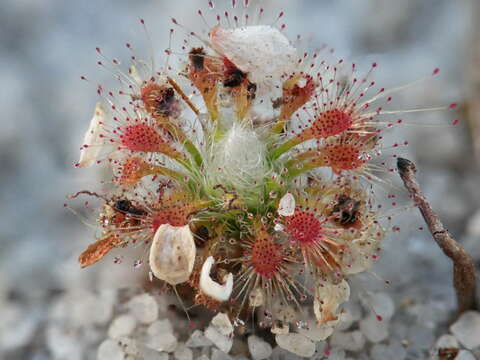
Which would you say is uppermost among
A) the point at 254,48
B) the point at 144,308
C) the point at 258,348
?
the point at 254,48

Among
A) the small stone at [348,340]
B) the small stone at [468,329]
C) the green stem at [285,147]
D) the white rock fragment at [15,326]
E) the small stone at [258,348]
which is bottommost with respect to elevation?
the white rock fragment at [15,326]

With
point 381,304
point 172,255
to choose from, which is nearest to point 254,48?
point 172,255

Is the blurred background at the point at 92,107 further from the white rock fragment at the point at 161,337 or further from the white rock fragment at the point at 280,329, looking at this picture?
the white rock fragment at the point at 280,329

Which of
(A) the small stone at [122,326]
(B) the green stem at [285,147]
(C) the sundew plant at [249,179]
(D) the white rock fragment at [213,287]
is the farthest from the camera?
(A) the small stone at [122,326]

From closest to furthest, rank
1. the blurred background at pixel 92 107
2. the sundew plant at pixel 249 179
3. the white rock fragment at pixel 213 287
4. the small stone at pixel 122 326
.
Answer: the white rock fragment at pixel 213 287, the sundew plant at pixel 249 179, the small stone at pixel 122 326, the blurred background at pixel 92 107

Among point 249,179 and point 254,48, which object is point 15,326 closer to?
point 249,179

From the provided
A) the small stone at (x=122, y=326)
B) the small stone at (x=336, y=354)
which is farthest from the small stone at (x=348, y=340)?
the small stone at (x=122, y=326)

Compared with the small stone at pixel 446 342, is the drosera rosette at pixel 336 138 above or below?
above
